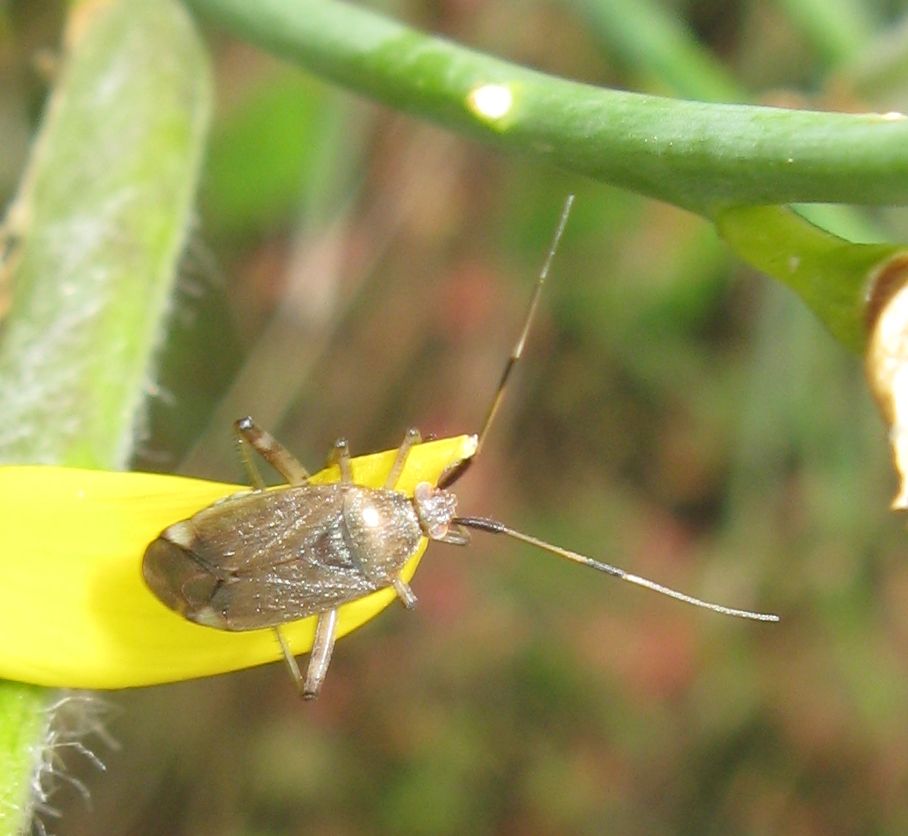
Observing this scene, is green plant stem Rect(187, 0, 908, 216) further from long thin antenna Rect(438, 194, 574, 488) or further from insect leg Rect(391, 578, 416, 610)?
insect leg Rect(391, 578, 416, 610)

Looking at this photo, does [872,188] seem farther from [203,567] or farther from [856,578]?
[856,578]

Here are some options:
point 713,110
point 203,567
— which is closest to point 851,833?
point 203,567

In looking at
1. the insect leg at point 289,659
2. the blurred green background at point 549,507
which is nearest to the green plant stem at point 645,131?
the insect leg at point 289,659

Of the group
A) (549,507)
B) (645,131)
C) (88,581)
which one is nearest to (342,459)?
(88,581)

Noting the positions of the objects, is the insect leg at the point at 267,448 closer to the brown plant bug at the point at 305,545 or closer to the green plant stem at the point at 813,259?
the brown plant bug at the point at 305,545

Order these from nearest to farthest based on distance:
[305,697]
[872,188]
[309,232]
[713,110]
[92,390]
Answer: [872,188] < [713,110] < [92,390] < [305,697] < [309,232]

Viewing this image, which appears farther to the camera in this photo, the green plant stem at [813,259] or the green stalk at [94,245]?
the green stalk at [94,245]

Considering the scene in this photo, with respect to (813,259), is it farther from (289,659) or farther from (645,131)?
(289,659)
